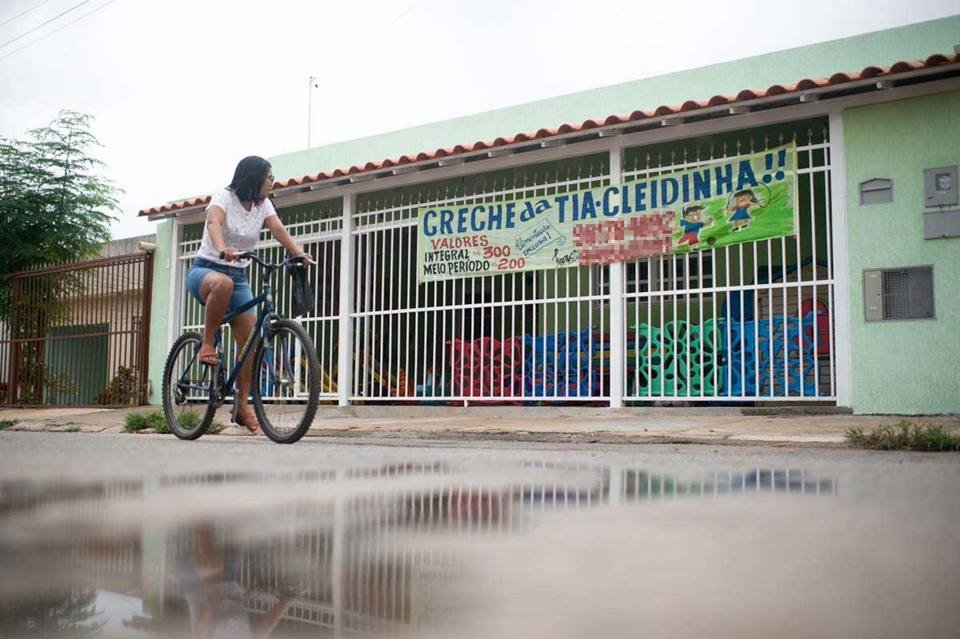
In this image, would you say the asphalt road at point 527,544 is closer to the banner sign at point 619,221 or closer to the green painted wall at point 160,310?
the banner sign at point 619,221

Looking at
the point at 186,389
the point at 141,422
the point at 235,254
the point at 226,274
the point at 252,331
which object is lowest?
the point at 141,422

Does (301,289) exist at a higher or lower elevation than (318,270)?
lower

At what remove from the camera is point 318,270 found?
11906 mm

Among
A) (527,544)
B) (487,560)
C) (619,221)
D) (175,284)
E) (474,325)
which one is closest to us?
(487,560)

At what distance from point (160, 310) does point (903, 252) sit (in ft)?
32.5

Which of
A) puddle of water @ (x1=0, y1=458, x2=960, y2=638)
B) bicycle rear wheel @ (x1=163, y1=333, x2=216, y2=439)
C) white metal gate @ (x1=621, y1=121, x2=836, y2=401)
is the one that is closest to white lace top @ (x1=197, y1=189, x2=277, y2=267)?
bicycle rear wheel @ (x1=163, y1=333, x2=216, y2=439)

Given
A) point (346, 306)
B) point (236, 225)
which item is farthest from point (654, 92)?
point (236, 225)

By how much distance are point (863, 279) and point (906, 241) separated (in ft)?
1.48

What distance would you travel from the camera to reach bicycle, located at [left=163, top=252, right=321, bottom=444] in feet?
16.7

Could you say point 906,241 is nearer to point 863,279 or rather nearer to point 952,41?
point 863,279

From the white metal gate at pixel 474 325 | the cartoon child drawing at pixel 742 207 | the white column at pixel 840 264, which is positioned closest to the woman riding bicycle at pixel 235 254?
the white metal gate at pixel 474 325

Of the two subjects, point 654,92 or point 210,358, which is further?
point 654,92

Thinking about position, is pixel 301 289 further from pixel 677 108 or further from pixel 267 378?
pixel 677 108

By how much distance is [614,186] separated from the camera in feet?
29.2
